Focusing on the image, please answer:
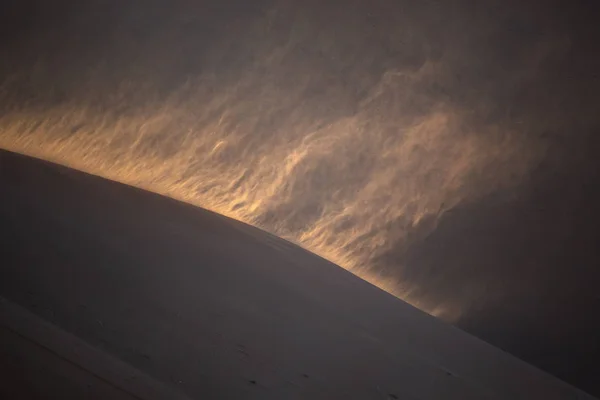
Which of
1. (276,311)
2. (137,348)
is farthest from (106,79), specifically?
(137,348)

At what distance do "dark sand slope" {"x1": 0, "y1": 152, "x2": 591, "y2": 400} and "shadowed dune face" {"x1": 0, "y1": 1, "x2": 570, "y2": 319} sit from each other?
0.82ft

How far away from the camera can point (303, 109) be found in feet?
10.9

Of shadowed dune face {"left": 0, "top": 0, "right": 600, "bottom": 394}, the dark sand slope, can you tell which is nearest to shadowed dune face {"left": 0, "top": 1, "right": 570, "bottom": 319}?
shadowed dune face {"left": 0, "top": 0, "right": 600, "bottom": 394}

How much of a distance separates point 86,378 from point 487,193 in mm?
2946

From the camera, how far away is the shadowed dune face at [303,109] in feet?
9.97

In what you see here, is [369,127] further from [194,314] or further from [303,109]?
[194,314]

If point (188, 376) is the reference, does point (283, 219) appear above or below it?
A: above

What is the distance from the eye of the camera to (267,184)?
11.7 feet

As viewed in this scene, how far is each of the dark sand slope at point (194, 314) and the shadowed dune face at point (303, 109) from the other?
0.25 metres

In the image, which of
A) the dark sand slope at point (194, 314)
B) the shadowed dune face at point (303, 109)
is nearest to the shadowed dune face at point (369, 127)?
the shadowed dune face at point (303, 109)

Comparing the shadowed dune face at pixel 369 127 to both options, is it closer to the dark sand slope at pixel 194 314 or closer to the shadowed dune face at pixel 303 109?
the shadowed dune face at pixel 303 109

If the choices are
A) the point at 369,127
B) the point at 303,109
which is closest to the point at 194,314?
the point at 303,109

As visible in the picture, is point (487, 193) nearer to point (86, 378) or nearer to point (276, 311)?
point (276, 311)

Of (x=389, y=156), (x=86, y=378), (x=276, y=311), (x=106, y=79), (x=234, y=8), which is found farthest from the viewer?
(x=389, y=156)
